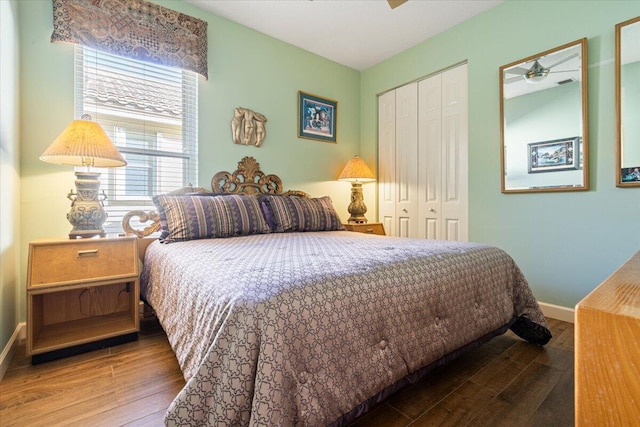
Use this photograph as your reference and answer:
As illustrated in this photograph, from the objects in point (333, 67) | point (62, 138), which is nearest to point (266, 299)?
point (62, 138)

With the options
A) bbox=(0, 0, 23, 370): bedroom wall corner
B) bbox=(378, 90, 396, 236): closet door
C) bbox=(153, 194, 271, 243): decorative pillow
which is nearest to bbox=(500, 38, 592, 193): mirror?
bbox=(378, 90, 396, 236): closet door

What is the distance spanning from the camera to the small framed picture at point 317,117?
3.46 meters

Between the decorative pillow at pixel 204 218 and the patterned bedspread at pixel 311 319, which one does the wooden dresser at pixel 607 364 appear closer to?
the patterned bedspread at pixel 311 319

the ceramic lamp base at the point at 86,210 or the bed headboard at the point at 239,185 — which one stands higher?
the bed headboard at the point at 239,185

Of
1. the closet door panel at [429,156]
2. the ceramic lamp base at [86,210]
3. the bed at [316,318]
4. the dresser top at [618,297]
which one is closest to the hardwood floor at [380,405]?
the bed at [316,318]

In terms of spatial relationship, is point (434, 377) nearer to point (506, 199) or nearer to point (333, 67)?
point (506, 199)

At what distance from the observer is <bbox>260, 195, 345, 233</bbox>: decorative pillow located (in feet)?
8.71

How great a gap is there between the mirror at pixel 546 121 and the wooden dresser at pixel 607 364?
2.35m

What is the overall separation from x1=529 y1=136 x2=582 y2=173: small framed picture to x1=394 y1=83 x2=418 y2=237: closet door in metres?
1.16

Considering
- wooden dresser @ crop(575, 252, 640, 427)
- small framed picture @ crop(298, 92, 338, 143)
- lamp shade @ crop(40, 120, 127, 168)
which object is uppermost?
small framed picture @ crop(298, 92, 338, 143)

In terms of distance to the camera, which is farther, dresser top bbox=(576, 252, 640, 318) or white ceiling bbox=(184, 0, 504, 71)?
white ceiling bbox=(184, 0, 504, 71)

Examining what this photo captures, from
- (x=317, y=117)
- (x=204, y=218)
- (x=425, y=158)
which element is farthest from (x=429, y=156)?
(x=204, y=218)

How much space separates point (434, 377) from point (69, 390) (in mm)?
1795

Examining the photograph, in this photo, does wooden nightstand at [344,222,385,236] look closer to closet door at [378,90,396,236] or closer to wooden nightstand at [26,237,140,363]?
closet door at [378,90,396,236]
